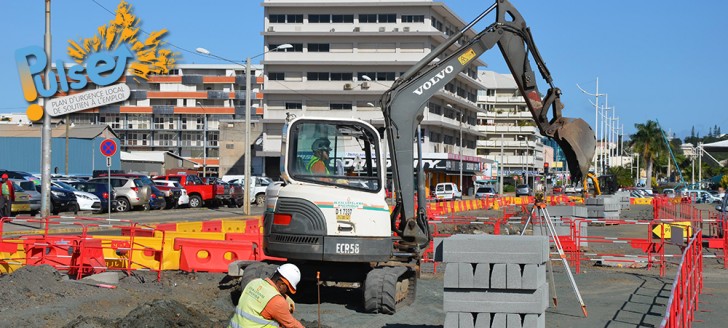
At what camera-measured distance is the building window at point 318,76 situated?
8731cm

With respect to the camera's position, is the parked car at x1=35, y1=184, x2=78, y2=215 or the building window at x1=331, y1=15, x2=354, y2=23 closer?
the parked car at x1=35, y1=184, x2=78, y2=215

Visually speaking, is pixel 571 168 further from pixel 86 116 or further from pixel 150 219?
pixel 86 116

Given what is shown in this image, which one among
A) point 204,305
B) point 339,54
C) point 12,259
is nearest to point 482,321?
point 204,305

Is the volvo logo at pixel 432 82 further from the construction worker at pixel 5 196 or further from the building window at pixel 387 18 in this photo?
the building window at pixel 387 18

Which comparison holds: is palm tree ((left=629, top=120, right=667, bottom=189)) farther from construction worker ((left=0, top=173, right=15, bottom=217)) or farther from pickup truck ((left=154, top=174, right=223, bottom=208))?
construction worker ((left=0, top=173, right=15, bottom=217))

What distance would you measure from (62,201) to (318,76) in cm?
5492

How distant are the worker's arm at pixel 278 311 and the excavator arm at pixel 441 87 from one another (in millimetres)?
6551

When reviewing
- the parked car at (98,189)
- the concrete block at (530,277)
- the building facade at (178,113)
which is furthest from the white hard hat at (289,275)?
the building facade at (178,113)

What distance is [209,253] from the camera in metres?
16.5

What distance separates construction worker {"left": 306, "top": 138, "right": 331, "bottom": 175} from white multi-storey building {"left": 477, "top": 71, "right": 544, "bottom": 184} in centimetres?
11916

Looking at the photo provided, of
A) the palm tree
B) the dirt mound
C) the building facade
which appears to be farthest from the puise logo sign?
the palm tree

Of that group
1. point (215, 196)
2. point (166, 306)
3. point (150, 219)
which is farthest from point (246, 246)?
point (215, 196)

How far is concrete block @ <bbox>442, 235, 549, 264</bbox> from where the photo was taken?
960 centimetres

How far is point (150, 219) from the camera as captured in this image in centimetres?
3272
